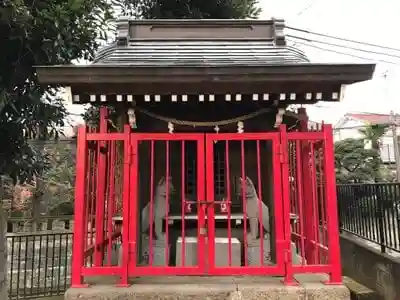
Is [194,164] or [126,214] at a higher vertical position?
[194,164]

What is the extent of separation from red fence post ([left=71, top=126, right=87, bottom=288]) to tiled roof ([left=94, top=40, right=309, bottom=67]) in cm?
151

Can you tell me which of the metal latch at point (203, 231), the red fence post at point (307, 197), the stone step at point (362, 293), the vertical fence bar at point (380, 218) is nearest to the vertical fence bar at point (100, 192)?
the metal latch at point (203, 231)

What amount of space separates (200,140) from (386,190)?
3.70m

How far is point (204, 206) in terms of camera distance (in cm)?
533

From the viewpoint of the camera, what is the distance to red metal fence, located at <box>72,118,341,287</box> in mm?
5141

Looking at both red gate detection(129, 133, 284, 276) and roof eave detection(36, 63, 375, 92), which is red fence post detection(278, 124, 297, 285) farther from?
roof eave detection(36, 63, 375, 92)

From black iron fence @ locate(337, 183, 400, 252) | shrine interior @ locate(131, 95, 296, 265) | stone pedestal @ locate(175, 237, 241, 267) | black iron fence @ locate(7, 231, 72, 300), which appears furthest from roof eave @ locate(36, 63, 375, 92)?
black iron fence @ locate(7, 231, 72, 300)

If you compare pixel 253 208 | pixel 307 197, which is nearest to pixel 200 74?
pixel 253 208

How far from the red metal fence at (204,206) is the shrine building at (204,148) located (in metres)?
0.02

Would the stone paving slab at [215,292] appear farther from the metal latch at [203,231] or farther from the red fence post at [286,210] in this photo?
the metal latch at [203,231]

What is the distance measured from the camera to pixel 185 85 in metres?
5.28

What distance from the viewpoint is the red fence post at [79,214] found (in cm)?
502

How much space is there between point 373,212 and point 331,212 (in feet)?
8.51

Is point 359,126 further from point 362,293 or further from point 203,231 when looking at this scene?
point 203,231
